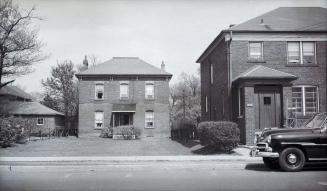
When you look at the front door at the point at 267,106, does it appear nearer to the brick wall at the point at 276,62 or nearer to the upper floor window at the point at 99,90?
the brick wall at the point at 276,62

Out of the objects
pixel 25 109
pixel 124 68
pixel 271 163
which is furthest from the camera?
pixel 25 109

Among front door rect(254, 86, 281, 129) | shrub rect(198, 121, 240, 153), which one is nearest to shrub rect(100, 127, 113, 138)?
front door rect(254, 86, 281, 129)

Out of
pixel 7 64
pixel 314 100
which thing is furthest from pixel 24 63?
pixel 314 100

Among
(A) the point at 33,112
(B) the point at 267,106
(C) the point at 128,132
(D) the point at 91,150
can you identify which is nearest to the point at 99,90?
(C) the point at 128,132

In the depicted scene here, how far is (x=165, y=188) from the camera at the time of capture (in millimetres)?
9273

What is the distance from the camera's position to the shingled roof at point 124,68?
3931 cm

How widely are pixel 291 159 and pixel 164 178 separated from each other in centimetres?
455

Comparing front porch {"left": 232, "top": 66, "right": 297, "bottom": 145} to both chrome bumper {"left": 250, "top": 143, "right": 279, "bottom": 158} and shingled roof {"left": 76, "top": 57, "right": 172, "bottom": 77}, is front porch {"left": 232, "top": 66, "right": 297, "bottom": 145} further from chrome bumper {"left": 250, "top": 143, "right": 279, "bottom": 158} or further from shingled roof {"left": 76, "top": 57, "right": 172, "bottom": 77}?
shingled roof {"left": 76, "top": 57, "right": 172, "bottom": 77}

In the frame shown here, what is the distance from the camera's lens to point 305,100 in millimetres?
23469

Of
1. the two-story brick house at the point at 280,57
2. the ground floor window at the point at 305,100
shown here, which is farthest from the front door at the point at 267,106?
the ground floor window at the point at 305,100

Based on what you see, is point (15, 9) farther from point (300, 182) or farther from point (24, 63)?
point (300, 182)

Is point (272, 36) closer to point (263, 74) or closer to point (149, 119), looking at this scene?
point (263, 74)

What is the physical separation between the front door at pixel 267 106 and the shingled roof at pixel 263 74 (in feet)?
2.43

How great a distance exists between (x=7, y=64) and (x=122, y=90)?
12.1 meters
